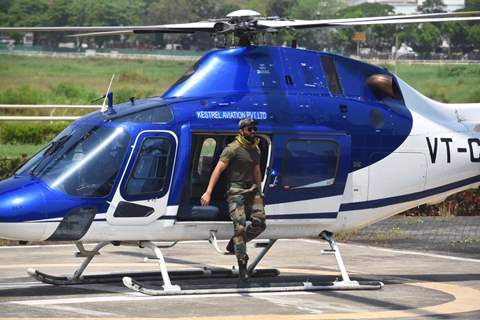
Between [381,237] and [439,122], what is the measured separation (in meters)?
4.91

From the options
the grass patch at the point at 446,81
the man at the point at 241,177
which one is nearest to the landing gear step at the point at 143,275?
the man at the point at 241,177

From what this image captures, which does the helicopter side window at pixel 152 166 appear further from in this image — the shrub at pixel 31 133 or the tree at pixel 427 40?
the tree at pixel 427 40

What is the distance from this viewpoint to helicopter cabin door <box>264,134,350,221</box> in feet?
47.4

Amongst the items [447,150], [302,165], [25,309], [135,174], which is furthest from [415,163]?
[25,309]

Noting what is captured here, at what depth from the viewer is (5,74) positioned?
5684 cm

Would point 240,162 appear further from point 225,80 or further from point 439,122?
point 439,122

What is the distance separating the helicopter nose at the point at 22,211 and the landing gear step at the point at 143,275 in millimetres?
1222

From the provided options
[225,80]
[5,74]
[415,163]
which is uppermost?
[225,80]

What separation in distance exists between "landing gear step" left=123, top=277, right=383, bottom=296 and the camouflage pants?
1.30 ft

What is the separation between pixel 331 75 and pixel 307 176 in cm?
138

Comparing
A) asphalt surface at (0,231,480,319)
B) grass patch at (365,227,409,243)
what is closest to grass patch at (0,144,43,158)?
grass patch at (365,227,409,243)

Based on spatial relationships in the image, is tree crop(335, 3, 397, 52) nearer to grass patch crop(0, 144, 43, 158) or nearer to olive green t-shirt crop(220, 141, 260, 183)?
grass patch crop(0, 144, 43, 158)

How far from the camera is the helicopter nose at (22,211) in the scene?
13.1 m

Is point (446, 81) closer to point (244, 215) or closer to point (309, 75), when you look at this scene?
point (309, 75)
